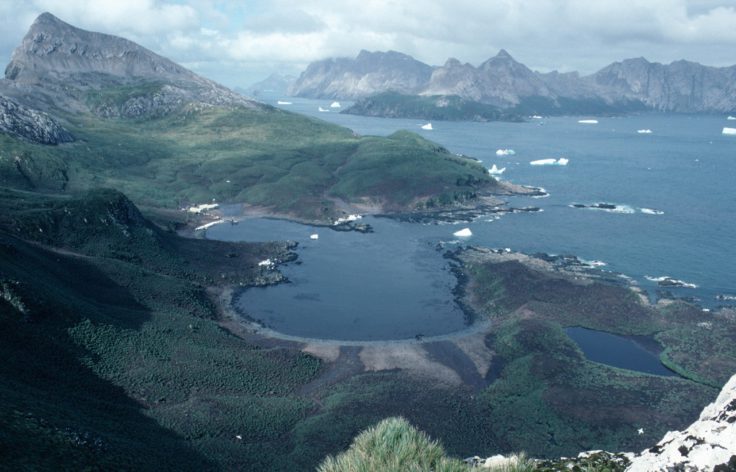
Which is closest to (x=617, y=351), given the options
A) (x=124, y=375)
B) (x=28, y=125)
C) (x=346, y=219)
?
(x=124, y=375)

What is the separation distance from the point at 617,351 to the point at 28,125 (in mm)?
144586

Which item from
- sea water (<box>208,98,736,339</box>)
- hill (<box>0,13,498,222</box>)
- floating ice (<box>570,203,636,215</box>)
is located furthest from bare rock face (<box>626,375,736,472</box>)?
floating ice (<box>570,203,636,215</box>)

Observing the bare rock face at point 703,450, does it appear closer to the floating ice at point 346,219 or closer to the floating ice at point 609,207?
the floating ice at point 346,219

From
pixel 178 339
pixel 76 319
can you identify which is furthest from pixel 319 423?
pixel 76 319

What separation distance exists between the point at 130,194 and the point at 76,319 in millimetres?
86767

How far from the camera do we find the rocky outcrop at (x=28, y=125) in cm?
13862

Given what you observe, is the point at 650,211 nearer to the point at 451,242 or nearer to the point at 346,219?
the point at 451,242

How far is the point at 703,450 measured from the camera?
12.2 metres

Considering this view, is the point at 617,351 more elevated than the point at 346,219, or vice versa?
the point at 346,219

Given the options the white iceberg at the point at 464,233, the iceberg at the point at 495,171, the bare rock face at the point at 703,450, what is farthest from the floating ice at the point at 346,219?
the bare rock face at the point at 703,450

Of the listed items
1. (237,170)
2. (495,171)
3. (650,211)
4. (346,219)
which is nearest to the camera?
(346,219)

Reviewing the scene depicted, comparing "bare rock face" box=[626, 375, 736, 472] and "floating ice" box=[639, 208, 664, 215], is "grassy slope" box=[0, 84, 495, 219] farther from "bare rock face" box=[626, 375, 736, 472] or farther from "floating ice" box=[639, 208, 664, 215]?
"bare rock face" box=[626, 375, 736, 472]

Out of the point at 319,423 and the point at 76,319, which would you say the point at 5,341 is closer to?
the point at 76,319

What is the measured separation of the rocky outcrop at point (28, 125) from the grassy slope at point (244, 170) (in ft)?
17.1
